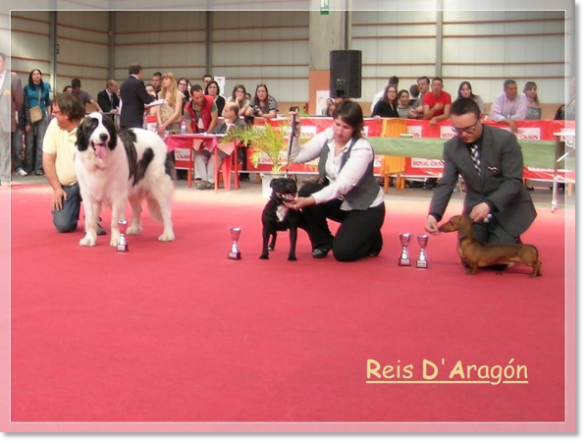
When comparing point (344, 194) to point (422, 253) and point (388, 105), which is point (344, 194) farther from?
point (388, 105)

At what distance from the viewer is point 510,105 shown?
36.6 ft

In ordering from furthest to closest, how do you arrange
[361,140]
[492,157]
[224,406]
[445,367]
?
[361,140]
[492,157]
[445,367]
[224,406]

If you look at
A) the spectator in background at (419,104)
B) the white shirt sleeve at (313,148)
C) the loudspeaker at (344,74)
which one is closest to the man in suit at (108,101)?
→ the loudspeaker at (344,74)

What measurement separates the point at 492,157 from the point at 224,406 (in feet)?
9.85

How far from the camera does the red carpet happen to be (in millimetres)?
2555

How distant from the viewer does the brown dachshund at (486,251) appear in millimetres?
4793

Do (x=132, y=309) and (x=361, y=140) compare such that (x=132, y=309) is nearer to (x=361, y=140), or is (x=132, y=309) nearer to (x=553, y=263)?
(x=361, y=140)

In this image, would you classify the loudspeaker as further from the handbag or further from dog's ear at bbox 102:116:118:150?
dog's ear at bbox 102:116:118:150

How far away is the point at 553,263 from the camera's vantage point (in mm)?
5367

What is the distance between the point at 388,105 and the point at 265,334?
8.77 m

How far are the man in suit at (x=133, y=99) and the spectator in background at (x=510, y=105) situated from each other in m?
4.85

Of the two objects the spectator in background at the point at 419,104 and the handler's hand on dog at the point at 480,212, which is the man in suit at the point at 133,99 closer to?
the spectator in background at the point at 419,104

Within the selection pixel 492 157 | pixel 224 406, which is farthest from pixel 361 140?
pixel 224 406

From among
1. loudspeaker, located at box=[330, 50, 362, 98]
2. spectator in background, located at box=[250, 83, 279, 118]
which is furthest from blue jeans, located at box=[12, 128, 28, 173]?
loudspeaker, located at box=[330, 50, 362, 98]
